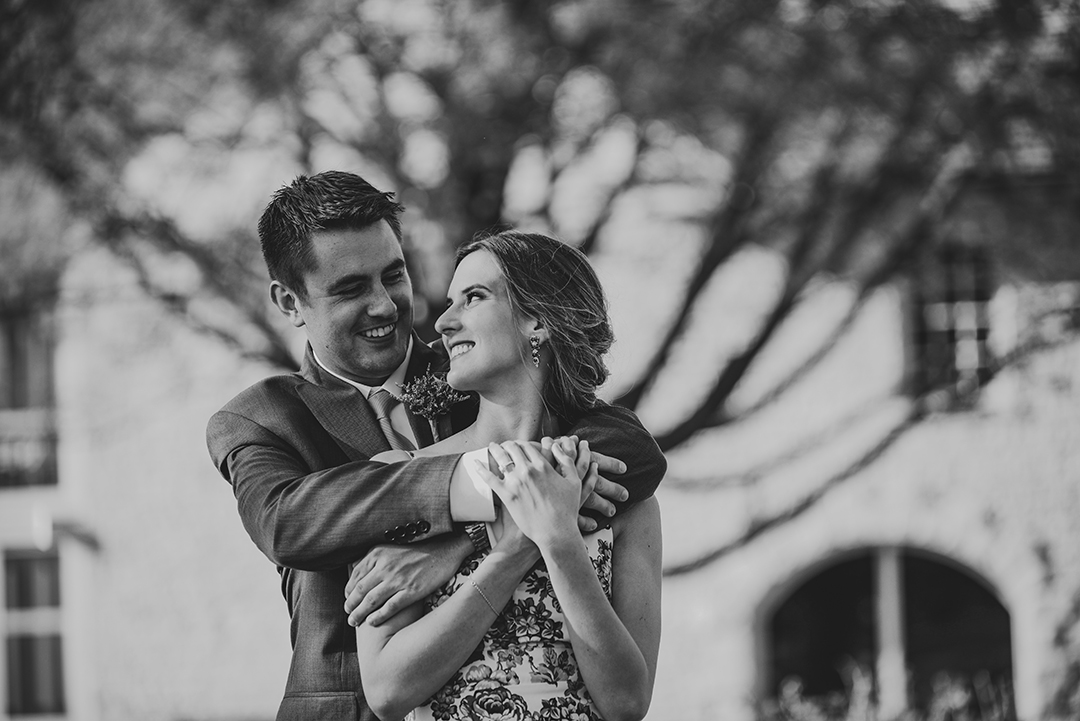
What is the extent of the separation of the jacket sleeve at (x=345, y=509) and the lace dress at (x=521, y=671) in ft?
0.55

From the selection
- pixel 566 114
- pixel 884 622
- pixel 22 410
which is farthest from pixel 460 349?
pixel 22 410

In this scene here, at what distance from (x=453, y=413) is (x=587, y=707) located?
2.17 feet

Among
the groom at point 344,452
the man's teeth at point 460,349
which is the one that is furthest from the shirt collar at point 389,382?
the man's teeth at point 460,349

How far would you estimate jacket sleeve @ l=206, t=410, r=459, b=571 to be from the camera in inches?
91.6

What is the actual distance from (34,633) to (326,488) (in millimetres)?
13235

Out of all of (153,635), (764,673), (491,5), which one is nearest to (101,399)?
(491,5)

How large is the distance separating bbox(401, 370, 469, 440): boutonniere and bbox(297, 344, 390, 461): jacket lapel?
3.3 inches

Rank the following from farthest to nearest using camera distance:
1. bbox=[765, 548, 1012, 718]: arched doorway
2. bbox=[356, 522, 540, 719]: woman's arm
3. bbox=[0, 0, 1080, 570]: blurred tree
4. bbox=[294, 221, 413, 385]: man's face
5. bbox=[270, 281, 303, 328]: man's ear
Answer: bbox=[765, 548, 1012, 718]: arched doorway → bbox=[0, 0, 1080, 570]: blurred tree → bbox=[270, 281, 303, 328]: man's ear → bbox=[294, 221, 413, 385]: man's face → bbox=[356, 522, 540, 719]: woman's arm

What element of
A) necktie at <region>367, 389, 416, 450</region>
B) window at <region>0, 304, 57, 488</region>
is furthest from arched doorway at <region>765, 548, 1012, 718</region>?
necktie at <region>367, 389, 416, 450</region>

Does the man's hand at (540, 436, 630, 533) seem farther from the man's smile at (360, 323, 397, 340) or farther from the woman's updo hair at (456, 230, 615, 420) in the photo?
the man's smile at (360, 323, 397, 340)

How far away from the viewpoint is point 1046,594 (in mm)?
11930

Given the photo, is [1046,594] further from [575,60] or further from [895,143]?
[575,60]

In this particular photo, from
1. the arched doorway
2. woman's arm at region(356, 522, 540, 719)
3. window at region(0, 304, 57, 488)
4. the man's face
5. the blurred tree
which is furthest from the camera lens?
window at region(0, 304, 57, 488)

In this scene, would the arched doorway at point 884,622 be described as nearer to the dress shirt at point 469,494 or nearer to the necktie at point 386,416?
the necktie at point 386,416
